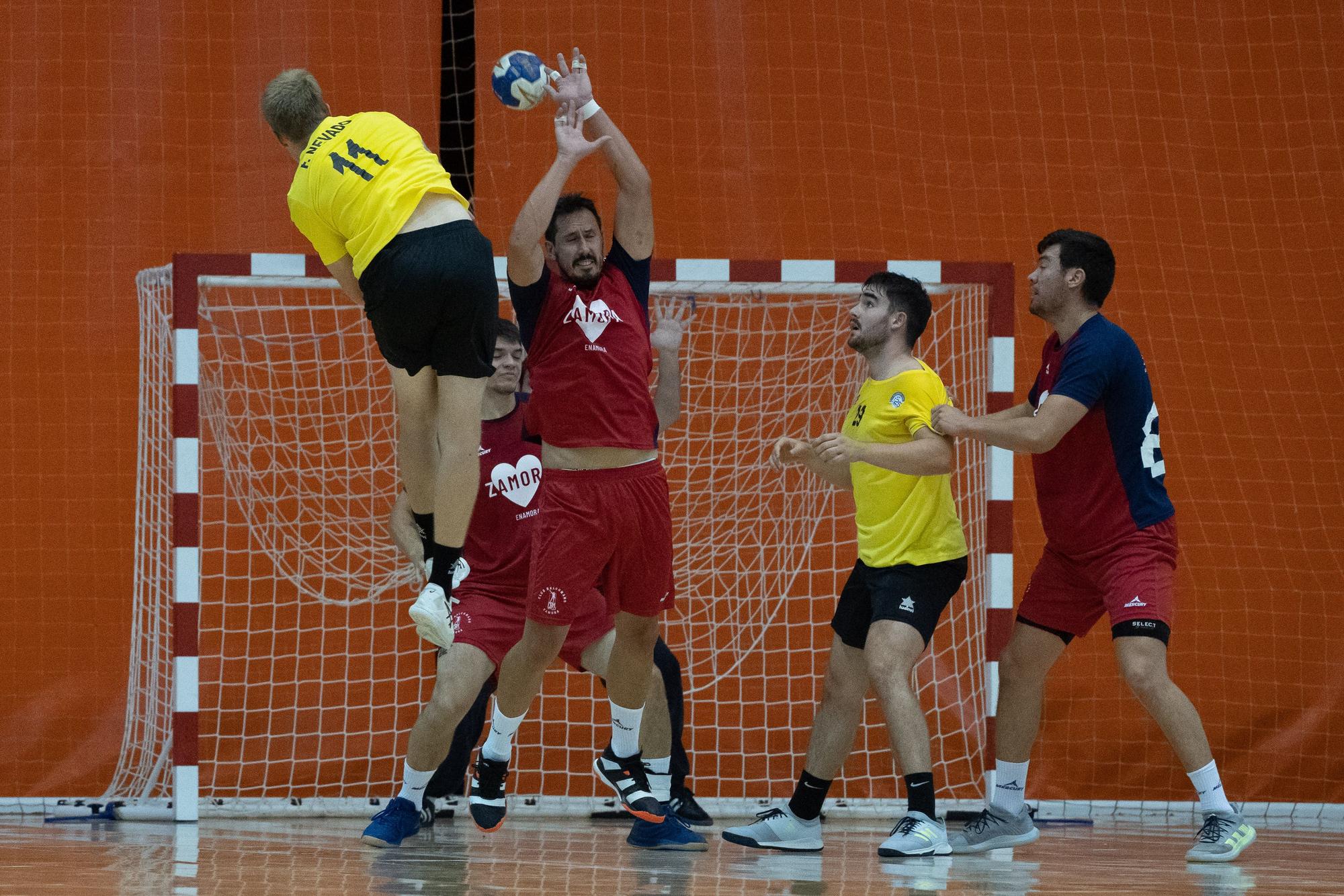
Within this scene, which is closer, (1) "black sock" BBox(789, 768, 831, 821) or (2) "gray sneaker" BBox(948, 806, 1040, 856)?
(1) "black sock" BBox(789, 768, 831, 821)

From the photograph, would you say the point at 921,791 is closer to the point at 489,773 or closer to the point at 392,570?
the point at 489,773

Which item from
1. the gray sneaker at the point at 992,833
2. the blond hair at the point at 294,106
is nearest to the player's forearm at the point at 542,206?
the blond hair at the point at 294,106

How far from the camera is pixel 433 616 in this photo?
14.1 feet

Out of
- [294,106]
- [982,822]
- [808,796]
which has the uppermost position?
[294,106]

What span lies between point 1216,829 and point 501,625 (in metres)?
2.54

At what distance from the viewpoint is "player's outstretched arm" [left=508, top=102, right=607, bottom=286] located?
4.64 m

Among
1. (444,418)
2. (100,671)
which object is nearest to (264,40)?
(100,671)

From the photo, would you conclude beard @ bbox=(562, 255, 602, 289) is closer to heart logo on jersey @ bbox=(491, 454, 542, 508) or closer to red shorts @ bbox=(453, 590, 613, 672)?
heart logo on jersey @ bbox=(491, 454, 542, 508)

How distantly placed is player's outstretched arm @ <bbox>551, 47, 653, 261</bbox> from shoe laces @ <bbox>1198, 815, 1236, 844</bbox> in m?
2.63

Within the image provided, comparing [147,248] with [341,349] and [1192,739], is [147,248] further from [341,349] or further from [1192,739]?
[1192,739]

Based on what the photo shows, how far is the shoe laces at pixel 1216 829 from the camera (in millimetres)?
4996

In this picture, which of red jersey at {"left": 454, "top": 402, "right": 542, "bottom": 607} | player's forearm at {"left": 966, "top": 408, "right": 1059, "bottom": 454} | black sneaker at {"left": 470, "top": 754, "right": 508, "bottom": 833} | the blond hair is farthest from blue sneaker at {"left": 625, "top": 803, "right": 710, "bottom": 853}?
the blond hair

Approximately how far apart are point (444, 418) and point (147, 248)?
349cm

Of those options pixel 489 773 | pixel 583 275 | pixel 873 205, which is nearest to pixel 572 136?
pixel 583 275
